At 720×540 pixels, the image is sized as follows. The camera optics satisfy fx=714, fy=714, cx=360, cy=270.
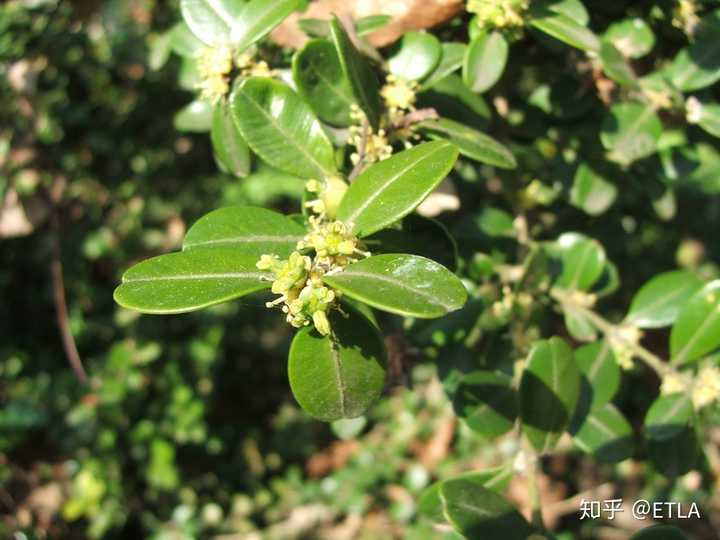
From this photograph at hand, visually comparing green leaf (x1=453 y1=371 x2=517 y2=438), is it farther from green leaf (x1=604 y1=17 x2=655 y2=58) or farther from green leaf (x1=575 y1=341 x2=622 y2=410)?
green leaf (x1=604 y1=17 x2=655 y2=58)

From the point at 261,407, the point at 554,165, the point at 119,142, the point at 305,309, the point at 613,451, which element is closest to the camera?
the point at 305,309

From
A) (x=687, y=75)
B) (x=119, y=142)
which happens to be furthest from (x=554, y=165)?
(x=119, y=142)

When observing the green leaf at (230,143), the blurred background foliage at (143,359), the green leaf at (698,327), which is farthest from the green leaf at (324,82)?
the blurred background foliage at (143,359)

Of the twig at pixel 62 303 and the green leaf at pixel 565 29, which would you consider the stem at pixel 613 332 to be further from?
the twig at pixel 62 303

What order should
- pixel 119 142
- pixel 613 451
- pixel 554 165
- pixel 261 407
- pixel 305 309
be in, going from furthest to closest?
pixel 261 407, pixel 119 142, pixel 554 165, pixel 613 451, pixel 305 309

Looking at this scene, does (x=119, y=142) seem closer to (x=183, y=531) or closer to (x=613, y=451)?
(x=183, y=531)

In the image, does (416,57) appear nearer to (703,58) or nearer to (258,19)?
(258,19)
